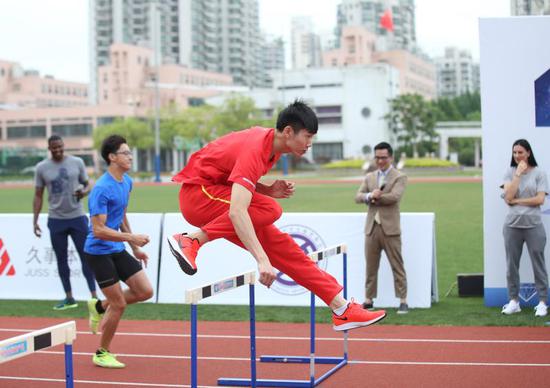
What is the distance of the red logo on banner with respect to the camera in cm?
1212

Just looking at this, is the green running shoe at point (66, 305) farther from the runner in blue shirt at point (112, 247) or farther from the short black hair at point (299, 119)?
the short black hair at point (299, 119)

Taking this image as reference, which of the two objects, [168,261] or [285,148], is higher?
[285,148]

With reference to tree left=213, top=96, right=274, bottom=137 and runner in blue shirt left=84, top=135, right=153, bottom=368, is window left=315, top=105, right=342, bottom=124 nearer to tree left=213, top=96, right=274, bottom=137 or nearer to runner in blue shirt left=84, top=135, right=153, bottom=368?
tree left=213, top=96, right=274, bottom=137

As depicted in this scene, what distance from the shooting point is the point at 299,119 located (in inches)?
199

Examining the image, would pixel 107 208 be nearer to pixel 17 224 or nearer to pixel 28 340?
pixel 28 340

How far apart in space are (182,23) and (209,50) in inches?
365

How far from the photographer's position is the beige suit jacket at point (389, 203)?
33.0 ft

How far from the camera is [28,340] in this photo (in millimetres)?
3658

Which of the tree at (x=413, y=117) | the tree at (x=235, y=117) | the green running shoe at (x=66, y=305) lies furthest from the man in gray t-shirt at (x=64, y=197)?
the tree at (x=413, y=117)

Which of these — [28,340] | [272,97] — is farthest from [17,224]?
[272,97]

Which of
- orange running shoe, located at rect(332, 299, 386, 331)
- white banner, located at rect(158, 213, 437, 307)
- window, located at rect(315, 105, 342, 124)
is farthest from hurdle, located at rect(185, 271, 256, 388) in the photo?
window, located at rect(315, 105, 342, 124)

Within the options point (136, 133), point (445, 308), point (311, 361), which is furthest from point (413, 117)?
point (311, 361)

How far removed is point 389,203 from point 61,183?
435 cm

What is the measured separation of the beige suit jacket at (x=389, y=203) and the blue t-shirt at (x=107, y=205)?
364 centimetres
